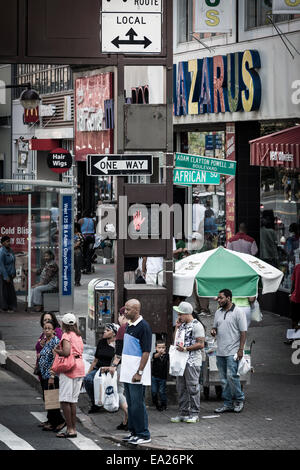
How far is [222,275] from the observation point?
1588cm

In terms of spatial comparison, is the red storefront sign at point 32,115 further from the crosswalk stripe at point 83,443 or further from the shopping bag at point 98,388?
the crosswalk stripe at point 83,443

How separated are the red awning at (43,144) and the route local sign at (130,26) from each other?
28554 millimetres

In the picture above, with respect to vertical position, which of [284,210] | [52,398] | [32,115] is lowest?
[52,398]

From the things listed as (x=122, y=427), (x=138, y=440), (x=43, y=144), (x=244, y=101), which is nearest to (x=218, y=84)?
(x=244, y=101)

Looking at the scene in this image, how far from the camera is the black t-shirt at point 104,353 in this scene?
1462cm

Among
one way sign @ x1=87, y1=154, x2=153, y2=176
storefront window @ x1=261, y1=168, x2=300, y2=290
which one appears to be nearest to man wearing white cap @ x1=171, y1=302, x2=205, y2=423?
one way sign @ x1=87, y1=154, x2=153, y2=176

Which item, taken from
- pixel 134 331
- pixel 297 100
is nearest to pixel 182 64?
pixel 297 100

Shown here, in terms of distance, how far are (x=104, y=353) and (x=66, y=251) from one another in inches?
377

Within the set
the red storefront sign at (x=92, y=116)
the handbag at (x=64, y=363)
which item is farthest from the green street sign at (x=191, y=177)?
the red storefront sign at (x=92, y=116)

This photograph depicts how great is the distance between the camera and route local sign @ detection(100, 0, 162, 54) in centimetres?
1488

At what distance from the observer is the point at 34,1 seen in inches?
606

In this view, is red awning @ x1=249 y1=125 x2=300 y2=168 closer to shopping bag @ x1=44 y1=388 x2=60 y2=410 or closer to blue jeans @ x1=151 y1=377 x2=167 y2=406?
blue jeans @ x1=151 y1=377 x2=167 y2=406

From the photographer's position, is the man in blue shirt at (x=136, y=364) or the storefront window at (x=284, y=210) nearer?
the man in blue shirt at (x=136, y=364)

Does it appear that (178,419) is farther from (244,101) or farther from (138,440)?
(244,101)
